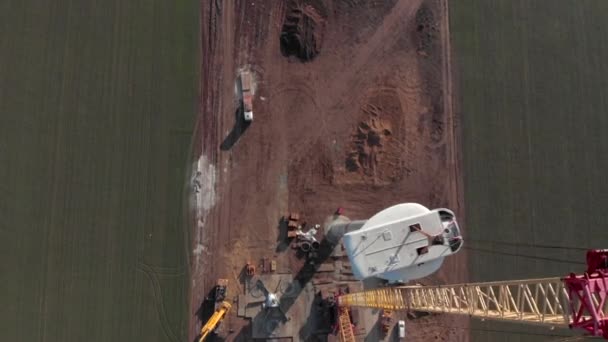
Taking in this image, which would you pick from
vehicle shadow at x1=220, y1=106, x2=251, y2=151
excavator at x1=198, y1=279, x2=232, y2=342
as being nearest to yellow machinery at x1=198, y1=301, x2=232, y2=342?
excavator at x1=198, y1=279, x2=232, y2=342

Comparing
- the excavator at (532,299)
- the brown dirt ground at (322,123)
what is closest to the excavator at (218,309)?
the brown dirt ground at (322,123)

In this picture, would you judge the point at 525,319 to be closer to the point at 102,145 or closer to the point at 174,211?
the point at 174,211

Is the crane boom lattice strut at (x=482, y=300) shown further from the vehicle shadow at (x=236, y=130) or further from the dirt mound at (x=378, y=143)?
the vehicle shadow at (x=236, y=130)

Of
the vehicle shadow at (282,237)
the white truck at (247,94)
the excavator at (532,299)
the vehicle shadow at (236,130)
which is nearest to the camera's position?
the excavator at (532,299)

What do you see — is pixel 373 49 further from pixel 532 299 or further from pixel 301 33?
pixel 532 299

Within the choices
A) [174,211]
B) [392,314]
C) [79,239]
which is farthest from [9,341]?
[392,314]
